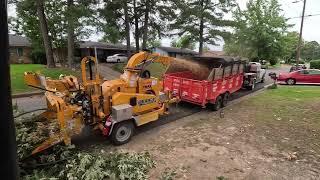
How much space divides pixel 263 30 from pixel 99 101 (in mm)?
40399

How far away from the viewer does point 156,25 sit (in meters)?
26.5

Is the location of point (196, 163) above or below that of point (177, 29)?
below

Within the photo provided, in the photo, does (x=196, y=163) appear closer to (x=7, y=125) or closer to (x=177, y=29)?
(x=7, y=125)

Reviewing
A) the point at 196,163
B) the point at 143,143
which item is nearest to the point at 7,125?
the point at 196,163

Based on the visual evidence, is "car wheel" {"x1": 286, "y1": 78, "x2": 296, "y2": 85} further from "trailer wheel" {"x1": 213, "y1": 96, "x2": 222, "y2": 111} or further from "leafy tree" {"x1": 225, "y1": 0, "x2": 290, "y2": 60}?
"leafy tree" {"x1": 225, "y1": 0, "x2": 290, "y2": 60}

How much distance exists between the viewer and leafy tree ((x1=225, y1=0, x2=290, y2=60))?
41625 millimetres

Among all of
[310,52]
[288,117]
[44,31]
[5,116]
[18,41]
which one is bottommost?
[288,117]

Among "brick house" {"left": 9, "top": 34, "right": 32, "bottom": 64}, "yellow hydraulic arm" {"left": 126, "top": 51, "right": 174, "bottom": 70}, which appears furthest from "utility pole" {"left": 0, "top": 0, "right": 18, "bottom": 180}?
"brick house" {"left": 9, "top": 34, "right": 32, "bottom": 64}

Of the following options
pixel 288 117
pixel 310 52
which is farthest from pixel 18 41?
pixel 310 52

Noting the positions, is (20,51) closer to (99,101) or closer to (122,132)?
(99,101)

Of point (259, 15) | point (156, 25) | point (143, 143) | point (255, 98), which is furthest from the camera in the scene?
point (259, 15)

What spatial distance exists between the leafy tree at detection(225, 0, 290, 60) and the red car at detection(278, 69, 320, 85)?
21.5 meters

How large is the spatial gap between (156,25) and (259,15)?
23821 millimetres

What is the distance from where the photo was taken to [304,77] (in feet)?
66.8
